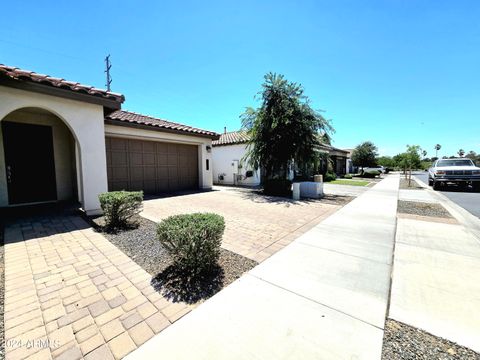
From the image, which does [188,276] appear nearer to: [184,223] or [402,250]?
[184,223]

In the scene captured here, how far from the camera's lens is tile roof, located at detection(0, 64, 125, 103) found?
15.5 feet

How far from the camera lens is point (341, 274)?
10.5ft

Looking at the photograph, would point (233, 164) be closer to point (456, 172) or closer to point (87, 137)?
point (87, 137)

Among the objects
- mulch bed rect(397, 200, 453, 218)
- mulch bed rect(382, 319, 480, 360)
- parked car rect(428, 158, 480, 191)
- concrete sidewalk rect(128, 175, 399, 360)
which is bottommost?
mulch bed rect(382, 319, 480, 360)

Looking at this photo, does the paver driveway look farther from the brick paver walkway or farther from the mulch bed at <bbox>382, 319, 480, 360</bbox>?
the mulch bed at <bbox>382, 319, 480, 360</bbox>

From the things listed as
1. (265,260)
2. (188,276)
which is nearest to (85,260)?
(188,276)

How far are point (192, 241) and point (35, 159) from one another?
318 inches

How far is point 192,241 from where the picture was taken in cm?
290

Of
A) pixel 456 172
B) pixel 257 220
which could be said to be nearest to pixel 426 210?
pixel 257 220

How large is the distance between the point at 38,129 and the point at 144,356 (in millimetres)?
9141

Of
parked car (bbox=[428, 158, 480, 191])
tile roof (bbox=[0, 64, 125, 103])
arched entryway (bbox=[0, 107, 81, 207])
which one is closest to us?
tile roof (bbox=[0, 64, 125, 103])

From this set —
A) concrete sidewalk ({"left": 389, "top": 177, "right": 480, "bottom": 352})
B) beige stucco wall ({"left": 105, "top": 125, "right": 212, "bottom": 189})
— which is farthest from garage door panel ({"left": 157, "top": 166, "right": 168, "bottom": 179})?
concrete sidewalk ({"left": 389, "top": 177, "right": 480, "bottom": 352})

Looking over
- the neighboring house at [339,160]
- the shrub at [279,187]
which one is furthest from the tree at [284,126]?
the neighboring house at [339,160]

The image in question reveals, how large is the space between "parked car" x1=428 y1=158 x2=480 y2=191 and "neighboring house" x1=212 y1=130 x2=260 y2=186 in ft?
40.7
